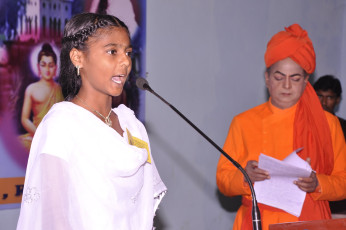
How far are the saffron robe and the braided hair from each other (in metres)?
1.09

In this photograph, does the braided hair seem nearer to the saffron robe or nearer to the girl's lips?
the girl's lips

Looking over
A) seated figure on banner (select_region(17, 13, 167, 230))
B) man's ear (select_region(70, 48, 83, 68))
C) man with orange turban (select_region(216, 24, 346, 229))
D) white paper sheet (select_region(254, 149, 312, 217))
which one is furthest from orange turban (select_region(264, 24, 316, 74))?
man's ear (select_region(70, 48, 83, 68))

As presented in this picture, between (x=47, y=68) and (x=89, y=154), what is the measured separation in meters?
1.37

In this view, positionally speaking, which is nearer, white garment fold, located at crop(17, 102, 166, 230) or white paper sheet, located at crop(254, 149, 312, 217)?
white garment fold, located at crop(17, 102, 166, 230)

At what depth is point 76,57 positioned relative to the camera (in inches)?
61.2

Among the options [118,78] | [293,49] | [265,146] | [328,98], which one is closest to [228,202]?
[328,98]

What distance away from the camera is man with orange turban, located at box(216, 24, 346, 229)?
229 centimetres

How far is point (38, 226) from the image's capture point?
1339mm

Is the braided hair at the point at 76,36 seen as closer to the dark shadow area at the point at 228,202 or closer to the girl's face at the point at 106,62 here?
the girl's face at the point at 106,62

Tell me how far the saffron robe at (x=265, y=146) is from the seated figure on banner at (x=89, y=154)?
2.61 feet

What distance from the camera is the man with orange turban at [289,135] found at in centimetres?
229

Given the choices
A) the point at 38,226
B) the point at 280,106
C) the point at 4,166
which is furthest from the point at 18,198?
the point at 280,106

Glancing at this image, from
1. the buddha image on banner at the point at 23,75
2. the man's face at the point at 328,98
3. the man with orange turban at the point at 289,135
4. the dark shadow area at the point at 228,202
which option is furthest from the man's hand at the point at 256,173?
the man's face at the point at 328,98

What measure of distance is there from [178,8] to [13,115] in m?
1.44
